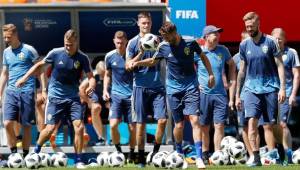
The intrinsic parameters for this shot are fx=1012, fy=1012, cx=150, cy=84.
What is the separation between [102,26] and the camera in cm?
1830

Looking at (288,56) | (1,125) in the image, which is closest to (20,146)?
(1,125)

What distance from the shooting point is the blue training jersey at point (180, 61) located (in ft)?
Answer: 46.5

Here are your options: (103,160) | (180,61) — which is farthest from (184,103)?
(103,160)

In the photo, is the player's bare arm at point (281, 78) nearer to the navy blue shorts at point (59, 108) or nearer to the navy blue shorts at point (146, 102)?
the navy blue shorts at point (146, 102)

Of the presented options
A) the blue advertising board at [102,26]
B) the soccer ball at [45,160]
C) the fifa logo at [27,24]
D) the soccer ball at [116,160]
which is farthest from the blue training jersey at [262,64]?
the fifa logo at [27,24]

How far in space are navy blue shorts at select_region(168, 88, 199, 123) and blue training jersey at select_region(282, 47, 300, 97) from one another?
Result: 2828 mm

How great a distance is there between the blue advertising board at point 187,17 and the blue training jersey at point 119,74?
5.84 feet

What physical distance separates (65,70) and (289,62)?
383 centimetres

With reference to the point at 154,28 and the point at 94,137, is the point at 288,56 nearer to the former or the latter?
the point at 154,28

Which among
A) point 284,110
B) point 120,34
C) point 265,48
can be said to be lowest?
point 284,110

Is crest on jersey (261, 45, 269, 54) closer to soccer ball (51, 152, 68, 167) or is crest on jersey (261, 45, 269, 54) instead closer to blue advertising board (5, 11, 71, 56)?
soccer ball (51, 152, 68, 167)

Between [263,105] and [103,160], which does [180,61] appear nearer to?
[263,105]

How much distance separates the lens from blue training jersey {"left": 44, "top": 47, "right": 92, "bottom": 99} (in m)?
15.1

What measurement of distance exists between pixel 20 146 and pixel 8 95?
5.40ft
